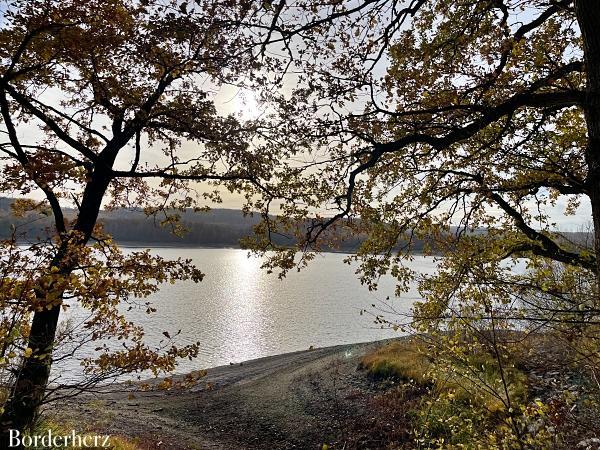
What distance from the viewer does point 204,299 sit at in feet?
134

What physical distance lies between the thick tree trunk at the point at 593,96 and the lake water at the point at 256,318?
43.4 ft

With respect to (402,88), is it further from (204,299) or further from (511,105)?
(204,299)

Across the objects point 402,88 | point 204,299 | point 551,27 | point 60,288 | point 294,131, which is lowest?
point 204,299

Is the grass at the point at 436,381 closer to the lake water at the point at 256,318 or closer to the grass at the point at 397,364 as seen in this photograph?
the grass at the point at 397,364

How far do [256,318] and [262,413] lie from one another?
20.4m

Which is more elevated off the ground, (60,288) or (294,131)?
(294,131)

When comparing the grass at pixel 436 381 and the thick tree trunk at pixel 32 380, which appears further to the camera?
the grass at pixel 436 381

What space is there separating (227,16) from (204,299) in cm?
3843

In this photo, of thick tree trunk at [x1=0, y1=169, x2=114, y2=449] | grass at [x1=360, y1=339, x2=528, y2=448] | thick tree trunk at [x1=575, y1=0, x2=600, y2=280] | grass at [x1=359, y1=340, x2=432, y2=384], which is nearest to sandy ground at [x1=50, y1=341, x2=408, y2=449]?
grass at [x1=359, y1=340, x2=432, y2=384]

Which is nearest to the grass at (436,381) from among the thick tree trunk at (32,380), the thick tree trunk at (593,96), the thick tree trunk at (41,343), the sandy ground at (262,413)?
the sandy ground at (262,413)

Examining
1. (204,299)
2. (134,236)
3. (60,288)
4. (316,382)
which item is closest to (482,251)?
(60,288)

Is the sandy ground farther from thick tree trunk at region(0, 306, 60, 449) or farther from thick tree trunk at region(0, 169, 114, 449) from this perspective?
thick tree trunk at region(0, 169, 114, 449)

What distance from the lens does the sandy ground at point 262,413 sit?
1141 cm

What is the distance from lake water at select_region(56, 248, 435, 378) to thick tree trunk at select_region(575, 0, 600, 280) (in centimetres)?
1324
